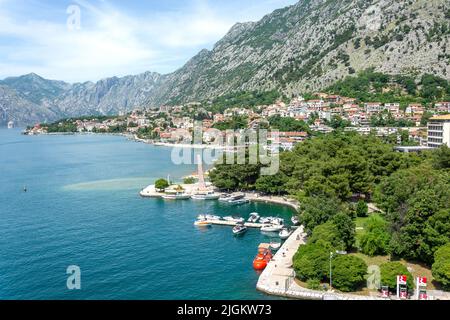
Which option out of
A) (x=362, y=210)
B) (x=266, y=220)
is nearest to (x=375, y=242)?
(x=362, y=210)

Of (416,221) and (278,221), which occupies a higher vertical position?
(416,221)

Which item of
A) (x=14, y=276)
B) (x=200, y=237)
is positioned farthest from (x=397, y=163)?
(x=14, y=276)

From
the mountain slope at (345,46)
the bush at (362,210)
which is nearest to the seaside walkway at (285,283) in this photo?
the bush at (362,210)

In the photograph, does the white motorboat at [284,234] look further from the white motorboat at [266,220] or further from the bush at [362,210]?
the bush at [362,210]

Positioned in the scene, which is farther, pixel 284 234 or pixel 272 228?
pixel 272 228

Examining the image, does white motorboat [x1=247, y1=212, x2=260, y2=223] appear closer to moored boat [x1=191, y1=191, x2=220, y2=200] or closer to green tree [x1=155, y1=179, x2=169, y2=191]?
moored boat [x1=191, y1=191, x2=220, y2=200]

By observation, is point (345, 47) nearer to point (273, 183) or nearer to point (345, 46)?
point (345, 46)

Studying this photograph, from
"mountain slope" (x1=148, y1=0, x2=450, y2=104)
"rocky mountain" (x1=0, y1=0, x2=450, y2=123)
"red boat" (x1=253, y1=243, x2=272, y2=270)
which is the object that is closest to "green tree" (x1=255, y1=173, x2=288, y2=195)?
"red boat" (x1=253, y1=243, x2=272, y2=270)
